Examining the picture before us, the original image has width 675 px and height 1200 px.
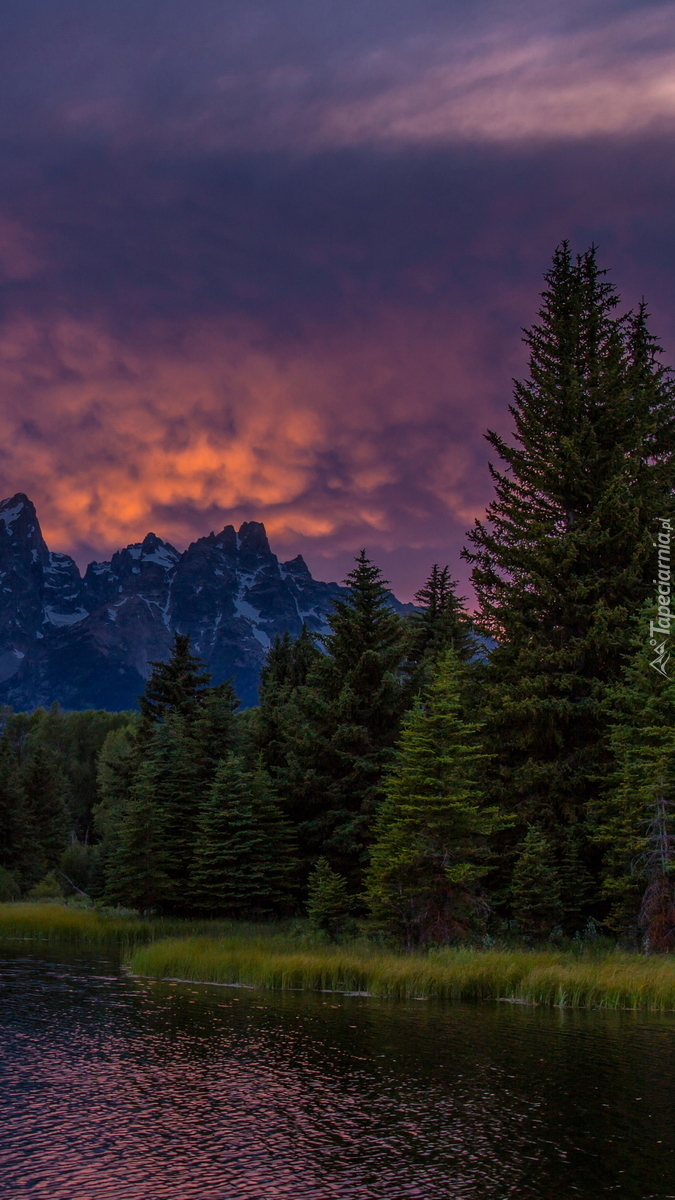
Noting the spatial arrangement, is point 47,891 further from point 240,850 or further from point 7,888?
point 240,850

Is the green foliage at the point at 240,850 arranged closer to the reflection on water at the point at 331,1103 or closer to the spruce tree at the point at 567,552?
the spruce tree at the point at 567,552

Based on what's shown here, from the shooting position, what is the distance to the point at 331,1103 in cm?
1334

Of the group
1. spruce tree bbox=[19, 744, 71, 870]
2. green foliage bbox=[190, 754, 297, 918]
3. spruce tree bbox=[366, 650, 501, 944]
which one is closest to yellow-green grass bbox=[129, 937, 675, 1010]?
spruce tree bbox=[366, 650, 501, 944]

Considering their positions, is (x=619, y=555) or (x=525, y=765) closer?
(x=525, y=765)

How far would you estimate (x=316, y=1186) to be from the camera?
1014 cm

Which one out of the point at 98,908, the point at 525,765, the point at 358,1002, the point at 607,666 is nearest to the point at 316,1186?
the point at 358,1002

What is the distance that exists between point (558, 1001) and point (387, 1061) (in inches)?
312

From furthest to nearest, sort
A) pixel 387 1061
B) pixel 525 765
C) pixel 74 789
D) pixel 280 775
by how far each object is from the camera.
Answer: pixel 74 789
pixel 280 775
pixel 525 765
pixel 387 1061

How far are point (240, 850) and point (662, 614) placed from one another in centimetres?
2004

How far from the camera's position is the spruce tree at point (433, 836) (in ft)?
93.6

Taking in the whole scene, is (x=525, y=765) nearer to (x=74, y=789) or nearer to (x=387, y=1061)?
(x=387, y=1061)

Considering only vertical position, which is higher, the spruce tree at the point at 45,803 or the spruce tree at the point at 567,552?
the spruce tree at the point at 567,552

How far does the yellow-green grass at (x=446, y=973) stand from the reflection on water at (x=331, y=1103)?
1.33m

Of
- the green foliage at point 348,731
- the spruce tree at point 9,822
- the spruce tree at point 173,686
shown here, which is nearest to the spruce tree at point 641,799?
the green foliage at point 348,731
